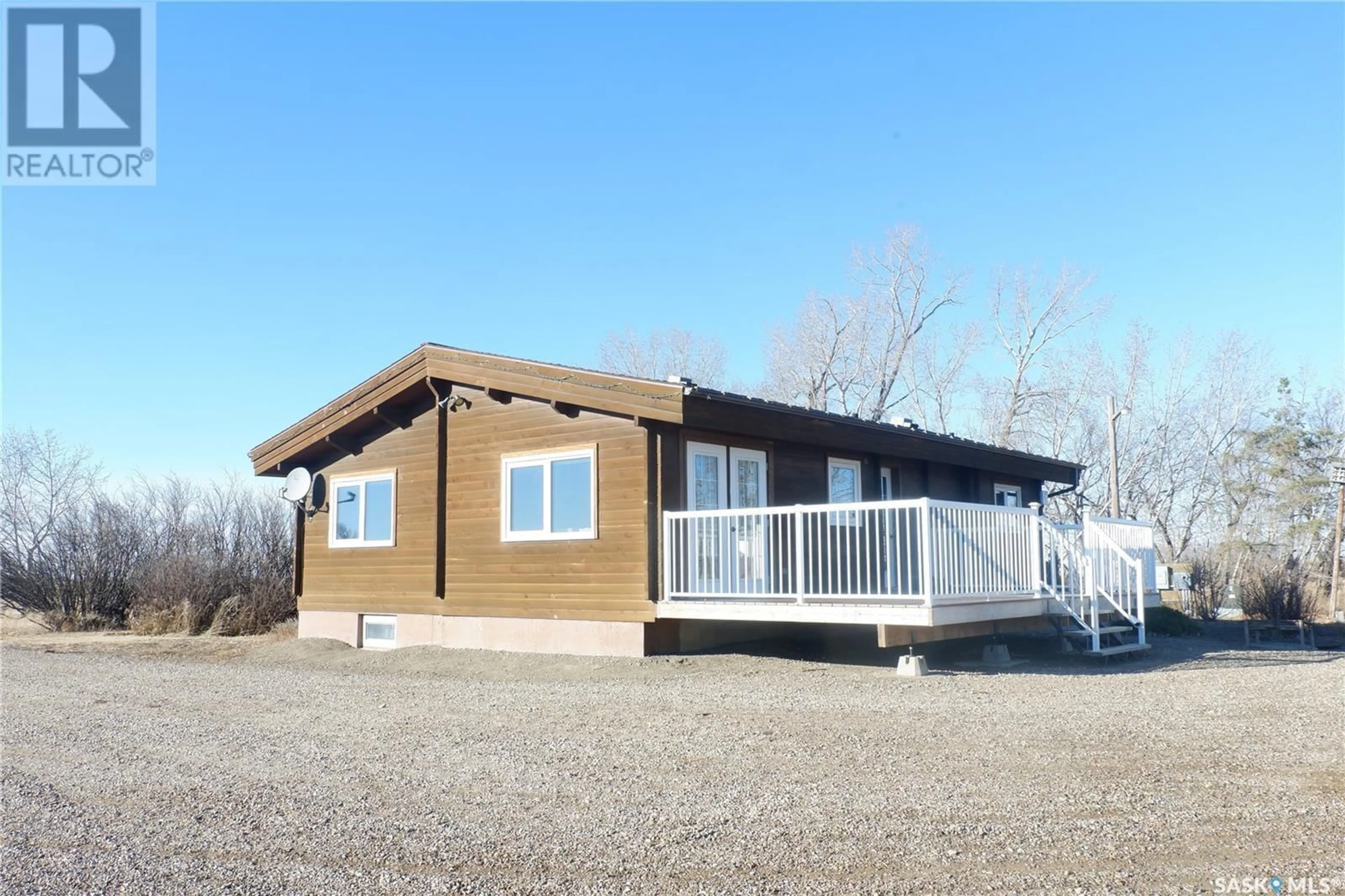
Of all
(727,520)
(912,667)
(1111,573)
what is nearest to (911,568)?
(912,667)

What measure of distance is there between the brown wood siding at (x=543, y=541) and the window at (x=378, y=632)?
1.54 m

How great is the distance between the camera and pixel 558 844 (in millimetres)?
4844

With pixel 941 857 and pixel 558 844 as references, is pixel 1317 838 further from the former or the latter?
pixel 558 844

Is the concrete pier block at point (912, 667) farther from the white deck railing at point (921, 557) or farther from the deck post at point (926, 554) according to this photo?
the deck post at point (926, 554)

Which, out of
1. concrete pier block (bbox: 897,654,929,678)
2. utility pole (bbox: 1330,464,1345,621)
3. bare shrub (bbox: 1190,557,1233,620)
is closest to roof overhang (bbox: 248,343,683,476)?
concrete pier block (bbox: 897,654,929,678)

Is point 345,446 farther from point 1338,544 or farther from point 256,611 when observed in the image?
point 1338,544

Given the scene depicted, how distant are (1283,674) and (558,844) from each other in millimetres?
9143

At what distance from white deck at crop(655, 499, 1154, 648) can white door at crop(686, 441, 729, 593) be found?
0.7 inches

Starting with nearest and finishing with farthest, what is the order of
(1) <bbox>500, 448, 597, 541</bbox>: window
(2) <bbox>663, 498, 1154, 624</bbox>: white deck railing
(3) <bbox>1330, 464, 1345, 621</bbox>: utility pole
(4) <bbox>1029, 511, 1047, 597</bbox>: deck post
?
(2) <bbox>663, 498, 1154, 624</bbox>: white deck railing → (4) <bbox>1029, 511, 1047, 597</bbox>: deck post → (1) <bbox>500, 448, 597, 541</bbox>: window → (3) <bbox>1330, 464, 1345, 621</bbox>: utility pole

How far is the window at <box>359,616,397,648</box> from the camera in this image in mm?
15273

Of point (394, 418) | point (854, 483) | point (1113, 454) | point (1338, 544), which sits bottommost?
point (1338, 544)

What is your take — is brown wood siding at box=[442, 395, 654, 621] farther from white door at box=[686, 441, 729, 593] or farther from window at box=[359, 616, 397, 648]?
window at box=[359, 616, 397, 648]

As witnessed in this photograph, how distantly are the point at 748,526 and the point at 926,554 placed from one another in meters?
2.62

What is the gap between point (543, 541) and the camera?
13070 millimetres
